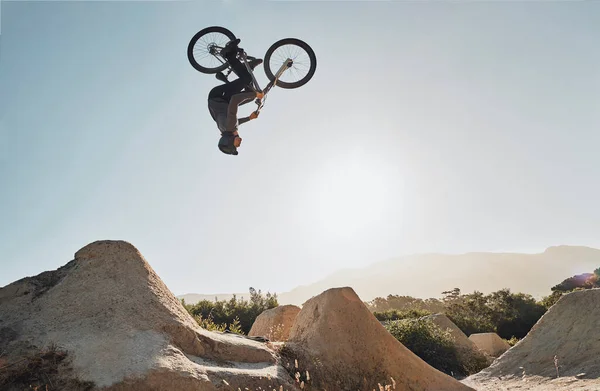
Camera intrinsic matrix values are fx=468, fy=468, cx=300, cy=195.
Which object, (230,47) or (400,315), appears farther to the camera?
(400,315)

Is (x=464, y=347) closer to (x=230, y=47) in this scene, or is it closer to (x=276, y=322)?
(x=276, y=322)

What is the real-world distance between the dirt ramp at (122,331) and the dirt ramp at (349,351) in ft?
2.95

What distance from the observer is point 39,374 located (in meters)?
5.58

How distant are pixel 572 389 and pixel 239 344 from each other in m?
8.25

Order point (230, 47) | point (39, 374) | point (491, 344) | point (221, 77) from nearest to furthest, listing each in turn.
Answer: point (39, 374)
point (230, 47)
point (221, 77)
point (491, 344)

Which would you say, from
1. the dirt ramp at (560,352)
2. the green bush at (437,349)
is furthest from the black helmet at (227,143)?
the green bush at (437,349)

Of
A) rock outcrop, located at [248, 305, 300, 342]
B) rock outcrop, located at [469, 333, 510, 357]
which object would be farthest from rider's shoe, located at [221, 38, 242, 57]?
rock outcrop, located at [469, 333, 510, 357]

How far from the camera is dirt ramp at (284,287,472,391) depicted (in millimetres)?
7949

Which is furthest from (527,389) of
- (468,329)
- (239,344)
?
(468,329)

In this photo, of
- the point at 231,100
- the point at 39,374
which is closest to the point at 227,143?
the point at 231,100

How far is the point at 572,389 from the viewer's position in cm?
1073

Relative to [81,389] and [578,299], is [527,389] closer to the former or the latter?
[578,299]

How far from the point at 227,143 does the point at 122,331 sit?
4032 mm

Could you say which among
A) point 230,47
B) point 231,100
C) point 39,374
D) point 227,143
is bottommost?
point 39,374
